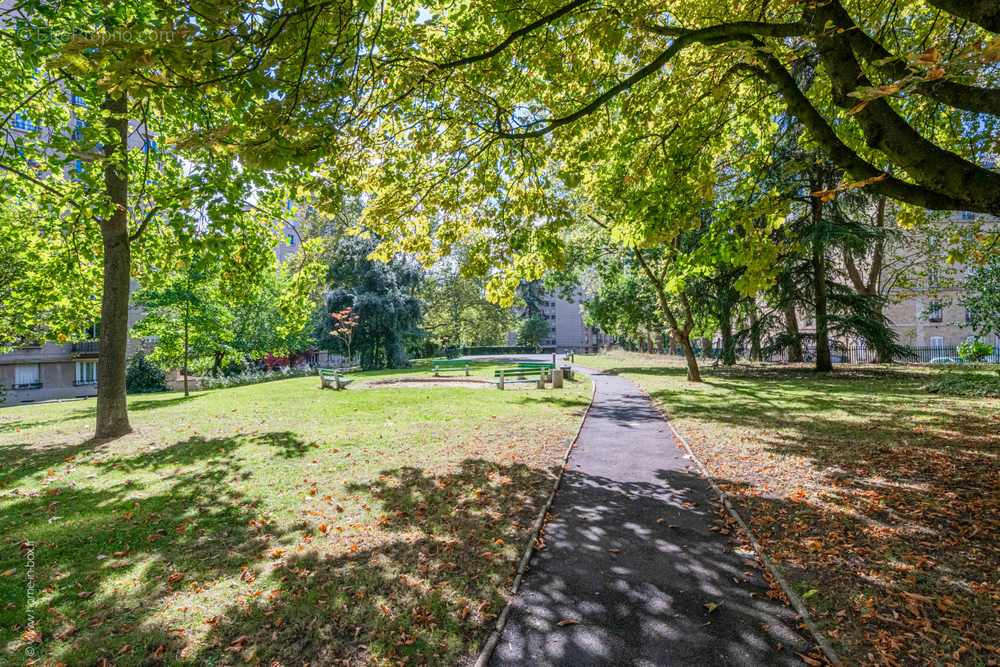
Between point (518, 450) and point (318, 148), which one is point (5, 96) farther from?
point (518, 450)

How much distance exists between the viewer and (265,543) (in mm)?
4754

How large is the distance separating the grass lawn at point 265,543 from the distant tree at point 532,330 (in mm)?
62700

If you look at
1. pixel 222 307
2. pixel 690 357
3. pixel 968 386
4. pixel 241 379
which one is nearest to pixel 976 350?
pixel 968 386

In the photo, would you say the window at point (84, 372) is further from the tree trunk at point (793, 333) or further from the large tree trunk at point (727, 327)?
the tree trunk at point (793, 333)

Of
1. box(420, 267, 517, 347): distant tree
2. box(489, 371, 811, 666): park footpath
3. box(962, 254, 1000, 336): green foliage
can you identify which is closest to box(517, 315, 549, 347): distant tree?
box(420, 267, 517, 347): distant tree

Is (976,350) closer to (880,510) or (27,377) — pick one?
(880,510)

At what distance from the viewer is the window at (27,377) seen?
3497 centimetres

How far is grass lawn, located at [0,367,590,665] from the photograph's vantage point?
3225 millimetres

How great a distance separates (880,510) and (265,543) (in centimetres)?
699

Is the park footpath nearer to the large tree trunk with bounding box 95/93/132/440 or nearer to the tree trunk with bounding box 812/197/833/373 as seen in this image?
the large tree trunk with bounding box 95/93/132/440

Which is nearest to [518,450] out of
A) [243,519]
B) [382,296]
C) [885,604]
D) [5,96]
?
[243,519]

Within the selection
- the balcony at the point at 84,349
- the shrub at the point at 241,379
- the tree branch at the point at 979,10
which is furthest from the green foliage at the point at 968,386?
the balcony at the point at 84,349

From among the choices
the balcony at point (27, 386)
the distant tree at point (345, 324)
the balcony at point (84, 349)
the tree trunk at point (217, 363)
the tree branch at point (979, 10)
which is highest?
the tree branch at point (979, 10)

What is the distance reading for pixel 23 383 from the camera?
35250 millimetres
